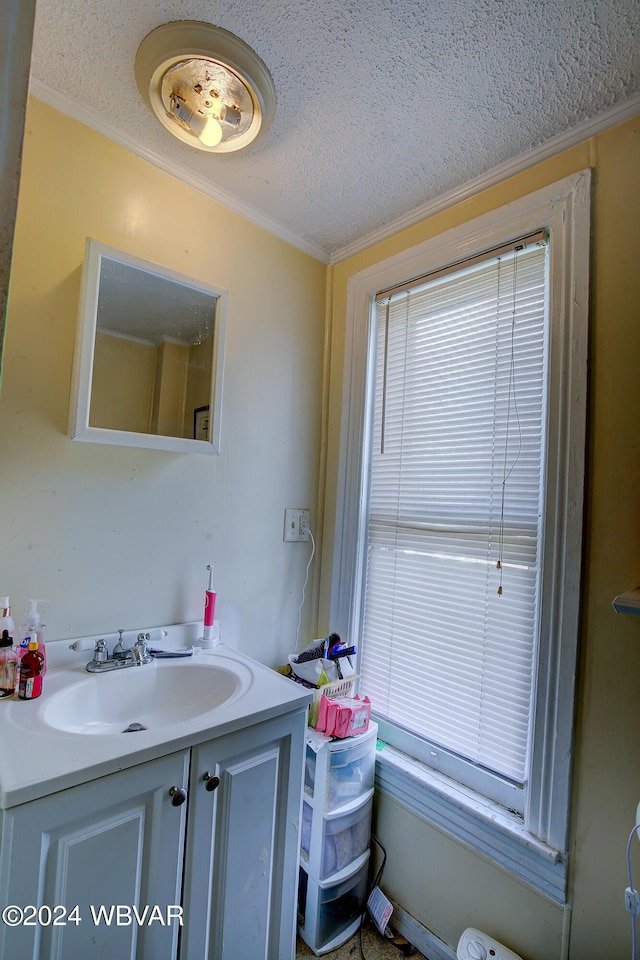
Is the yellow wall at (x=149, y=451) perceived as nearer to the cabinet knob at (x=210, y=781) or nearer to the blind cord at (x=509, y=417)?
the cabinet knob at (x=210, y=781)

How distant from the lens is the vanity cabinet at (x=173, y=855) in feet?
2.33

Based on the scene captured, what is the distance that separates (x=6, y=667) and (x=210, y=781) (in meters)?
0.51

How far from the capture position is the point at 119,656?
113cm

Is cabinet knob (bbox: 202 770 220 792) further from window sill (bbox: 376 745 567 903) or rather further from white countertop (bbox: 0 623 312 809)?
window sill (bbox: 376 745 567 903)

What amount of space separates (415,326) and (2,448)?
1270 millimetres

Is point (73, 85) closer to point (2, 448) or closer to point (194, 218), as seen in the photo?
point (194, 218)

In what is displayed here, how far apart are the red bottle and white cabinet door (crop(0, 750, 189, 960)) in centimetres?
30

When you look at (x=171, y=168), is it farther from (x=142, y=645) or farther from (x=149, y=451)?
(x=142, y=645)

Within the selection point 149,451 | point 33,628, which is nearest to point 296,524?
point 149,451

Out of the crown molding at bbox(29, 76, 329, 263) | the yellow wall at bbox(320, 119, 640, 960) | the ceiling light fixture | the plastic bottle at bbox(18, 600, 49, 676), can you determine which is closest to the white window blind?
the yellow wall at bbox(320, 119, 640, 960)

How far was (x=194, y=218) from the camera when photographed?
1383mm

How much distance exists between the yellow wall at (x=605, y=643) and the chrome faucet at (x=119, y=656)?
3.39 feet

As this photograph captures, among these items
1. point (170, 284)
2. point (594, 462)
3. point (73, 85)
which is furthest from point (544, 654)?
point (73, 85)

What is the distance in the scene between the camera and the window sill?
1.04 metres
